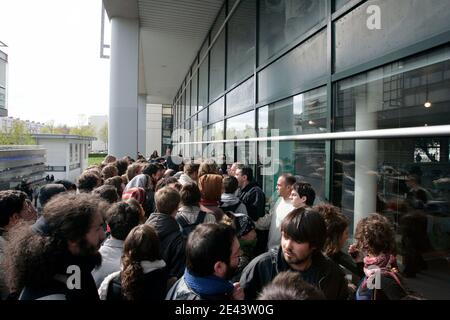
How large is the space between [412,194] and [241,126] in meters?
5.03

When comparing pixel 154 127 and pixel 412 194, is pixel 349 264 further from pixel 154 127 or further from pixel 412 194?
pixel 154 127

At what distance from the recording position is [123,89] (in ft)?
35.6

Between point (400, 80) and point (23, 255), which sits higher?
point (400, 80)

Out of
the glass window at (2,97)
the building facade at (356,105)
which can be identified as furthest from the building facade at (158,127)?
the building facade at (356,105)

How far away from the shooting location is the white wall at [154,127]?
111 ft

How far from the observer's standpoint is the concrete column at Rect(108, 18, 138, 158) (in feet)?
35.4

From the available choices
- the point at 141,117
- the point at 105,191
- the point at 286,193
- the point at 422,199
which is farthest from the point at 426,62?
the point at 141,117

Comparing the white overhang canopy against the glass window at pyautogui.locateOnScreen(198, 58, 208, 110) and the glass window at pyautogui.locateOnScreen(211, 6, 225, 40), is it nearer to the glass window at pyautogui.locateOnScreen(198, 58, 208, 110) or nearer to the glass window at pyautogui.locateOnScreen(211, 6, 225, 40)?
the glass window at pyautogui.locateOnScreen(211, 6, 225, 40)

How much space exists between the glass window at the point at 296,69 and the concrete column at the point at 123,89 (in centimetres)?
603

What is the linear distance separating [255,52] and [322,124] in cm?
335

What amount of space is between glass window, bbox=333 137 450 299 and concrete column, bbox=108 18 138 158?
8914 millimetres

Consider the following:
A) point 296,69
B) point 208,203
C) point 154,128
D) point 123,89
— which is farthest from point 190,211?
point 154,128

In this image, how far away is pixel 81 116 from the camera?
8125cm
